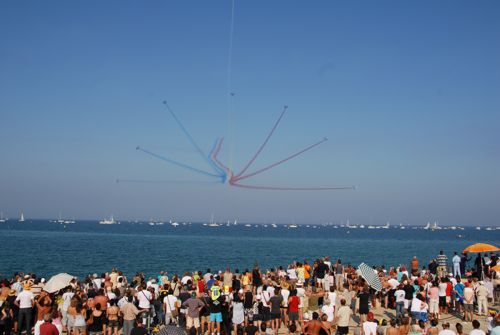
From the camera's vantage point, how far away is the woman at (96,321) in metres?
12.9

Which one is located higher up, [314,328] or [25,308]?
[314,328]

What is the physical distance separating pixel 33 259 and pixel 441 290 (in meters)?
50.9

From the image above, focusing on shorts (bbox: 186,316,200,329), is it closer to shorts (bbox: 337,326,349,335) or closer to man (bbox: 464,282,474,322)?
shorts (bbox: 337,326,349,335)

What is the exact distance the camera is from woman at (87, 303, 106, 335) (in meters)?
12.9

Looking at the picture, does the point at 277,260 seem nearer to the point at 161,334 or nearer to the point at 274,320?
the point at 274,320

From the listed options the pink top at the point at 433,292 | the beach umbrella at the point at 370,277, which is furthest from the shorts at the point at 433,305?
the beach umbrella at the point at 370,277

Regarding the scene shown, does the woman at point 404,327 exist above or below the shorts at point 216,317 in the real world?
above

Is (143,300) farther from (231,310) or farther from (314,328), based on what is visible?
(314,328)

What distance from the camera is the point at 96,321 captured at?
1295 cm

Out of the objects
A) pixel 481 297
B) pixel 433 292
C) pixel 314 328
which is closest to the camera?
pixel 314 328

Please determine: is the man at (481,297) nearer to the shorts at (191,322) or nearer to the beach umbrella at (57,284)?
the shorts at (191,322)

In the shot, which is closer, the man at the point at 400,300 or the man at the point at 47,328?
the man at the point at 47,328

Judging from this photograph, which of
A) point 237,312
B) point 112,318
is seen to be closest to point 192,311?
point 237,312

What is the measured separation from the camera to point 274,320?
1449 centimetres
